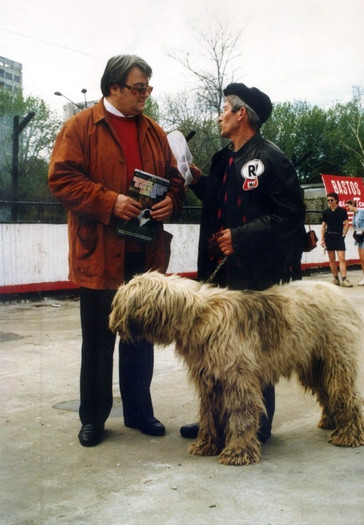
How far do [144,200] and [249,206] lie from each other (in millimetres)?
634

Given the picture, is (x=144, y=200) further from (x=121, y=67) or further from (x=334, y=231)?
(x=334, y=231)

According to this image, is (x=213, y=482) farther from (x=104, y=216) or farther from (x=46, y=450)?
(x=104, y=216)

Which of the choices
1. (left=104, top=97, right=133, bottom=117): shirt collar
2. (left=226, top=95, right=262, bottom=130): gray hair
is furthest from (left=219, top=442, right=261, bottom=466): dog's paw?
(left=104, top=97, right=133, bottom=117): shirt collar

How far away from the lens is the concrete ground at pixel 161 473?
2850 millimetres

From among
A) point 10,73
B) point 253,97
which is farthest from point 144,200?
point 10,73

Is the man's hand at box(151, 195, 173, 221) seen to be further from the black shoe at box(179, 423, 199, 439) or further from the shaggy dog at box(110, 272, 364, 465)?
the black shoe at box(179, 423, 199, 439)

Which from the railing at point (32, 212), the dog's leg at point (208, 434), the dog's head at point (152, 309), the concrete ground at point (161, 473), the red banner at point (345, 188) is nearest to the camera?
the concrete ground at point (161, 473)

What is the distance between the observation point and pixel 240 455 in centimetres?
348

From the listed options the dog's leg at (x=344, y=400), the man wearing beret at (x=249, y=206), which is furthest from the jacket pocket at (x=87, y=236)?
the dog's leg at (x=344, y=400)

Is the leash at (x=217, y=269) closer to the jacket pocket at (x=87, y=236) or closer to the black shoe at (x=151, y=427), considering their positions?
the jacket pocket at (x=87, y=236)

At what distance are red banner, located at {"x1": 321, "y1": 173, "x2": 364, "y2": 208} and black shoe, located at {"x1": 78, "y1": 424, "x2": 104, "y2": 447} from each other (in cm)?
1575

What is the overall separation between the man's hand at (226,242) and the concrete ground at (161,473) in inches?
46.3

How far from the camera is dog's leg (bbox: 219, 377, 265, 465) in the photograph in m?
3.47

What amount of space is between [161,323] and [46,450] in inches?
42.3
